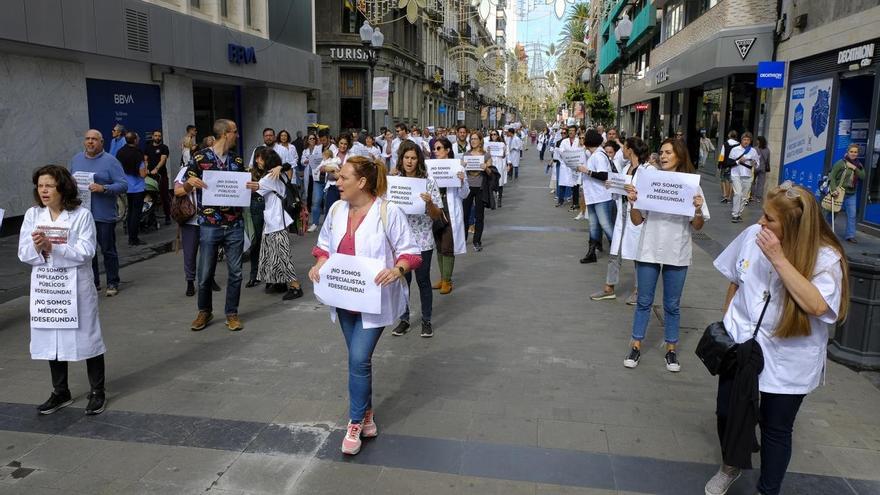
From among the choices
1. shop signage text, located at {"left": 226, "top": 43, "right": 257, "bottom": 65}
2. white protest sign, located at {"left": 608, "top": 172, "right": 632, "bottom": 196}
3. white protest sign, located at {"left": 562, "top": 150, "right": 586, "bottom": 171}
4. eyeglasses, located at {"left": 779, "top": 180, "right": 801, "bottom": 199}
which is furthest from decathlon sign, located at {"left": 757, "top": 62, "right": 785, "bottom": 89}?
eyeglasses, located at {"left": 779, "top": 180, "right": 801, "bottom": 199}

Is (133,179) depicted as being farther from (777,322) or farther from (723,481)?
(777,322)

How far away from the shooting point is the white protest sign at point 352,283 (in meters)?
3.87

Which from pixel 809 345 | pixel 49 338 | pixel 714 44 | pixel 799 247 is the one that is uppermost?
pixel 714 44

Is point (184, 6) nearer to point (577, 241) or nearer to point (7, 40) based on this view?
point (7, 40)

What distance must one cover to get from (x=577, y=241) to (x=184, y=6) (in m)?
11.3

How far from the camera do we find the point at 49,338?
4555 millimetres

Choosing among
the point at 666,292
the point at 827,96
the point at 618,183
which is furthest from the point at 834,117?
the point at 666,292

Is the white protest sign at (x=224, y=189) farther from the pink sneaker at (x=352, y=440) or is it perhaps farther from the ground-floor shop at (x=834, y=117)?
the ground-floor shop at (x=834, y=117)

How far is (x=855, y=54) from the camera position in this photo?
1304 centimetres

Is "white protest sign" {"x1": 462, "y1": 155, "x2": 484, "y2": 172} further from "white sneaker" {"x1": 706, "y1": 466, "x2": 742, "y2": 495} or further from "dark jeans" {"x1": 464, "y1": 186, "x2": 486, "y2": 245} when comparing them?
"white sneaker" {"x1": 706, "y1": 466, "x2": 742, "y2": 495}

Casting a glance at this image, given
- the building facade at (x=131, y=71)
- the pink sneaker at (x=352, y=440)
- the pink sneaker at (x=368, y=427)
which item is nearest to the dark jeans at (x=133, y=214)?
the building facade at (x=131, y=71)

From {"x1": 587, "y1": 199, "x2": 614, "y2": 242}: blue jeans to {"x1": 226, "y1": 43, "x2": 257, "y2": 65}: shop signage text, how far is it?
40.3 feet

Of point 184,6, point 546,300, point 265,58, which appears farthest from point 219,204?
point 265,58

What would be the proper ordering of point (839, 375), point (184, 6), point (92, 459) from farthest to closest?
1. point (184, 6)
2. point (839, 375)
3. point (92, 459)
